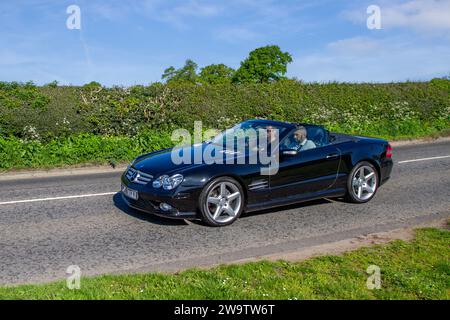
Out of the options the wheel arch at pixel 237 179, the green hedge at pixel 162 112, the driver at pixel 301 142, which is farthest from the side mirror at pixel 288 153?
the green hedge at pixel 162 112

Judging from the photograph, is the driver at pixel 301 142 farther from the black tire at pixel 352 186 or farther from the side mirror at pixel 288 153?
the black tire at pixel 352 186

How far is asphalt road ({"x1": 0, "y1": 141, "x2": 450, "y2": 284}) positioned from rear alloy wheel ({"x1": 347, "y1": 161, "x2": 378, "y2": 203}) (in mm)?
170

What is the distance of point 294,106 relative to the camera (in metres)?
19.0

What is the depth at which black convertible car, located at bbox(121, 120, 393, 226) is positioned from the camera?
23.2ft

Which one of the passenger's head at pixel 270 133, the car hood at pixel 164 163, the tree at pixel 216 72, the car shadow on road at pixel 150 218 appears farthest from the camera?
the tree at pixel 216 72

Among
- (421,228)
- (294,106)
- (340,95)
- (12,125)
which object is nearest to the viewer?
(421,228)

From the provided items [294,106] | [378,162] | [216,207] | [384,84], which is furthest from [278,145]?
Answer: [384,84]

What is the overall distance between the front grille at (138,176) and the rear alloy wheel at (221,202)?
0.87 m

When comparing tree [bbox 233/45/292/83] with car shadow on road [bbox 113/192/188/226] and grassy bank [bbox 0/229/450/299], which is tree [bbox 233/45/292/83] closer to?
car shadow on road [bbox 113/192/188/226]

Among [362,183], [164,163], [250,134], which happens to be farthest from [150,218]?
[362,183]

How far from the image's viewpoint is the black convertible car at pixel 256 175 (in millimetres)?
7062

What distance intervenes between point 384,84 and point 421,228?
16745mm

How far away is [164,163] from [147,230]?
1035 mm

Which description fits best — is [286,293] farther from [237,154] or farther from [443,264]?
[237,154]
